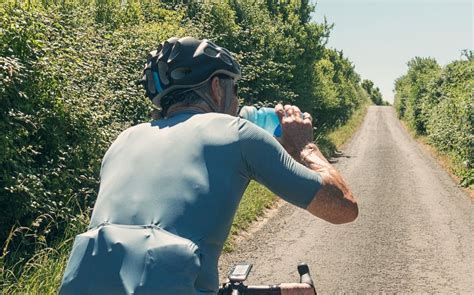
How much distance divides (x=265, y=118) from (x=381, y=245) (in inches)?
272

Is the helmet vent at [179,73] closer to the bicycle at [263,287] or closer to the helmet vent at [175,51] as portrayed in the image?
the helmet vent at [175,51]

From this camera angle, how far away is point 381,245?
852cm

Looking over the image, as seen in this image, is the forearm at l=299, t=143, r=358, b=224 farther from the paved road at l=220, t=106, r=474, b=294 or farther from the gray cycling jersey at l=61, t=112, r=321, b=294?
the paved road at l=220, t=106, r=474, b=294

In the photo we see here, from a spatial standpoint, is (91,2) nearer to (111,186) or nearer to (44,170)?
(44,170)

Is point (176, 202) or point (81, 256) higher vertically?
point (176, 202)

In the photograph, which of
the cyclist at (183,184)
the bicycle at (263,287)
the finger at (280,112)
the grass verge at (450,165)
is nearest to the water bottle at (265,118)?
the finger at (280,112)

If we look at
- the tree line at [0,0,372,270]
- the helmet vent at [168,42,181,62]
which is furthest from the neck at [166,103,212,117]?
the tree line at [0,0,372,270]

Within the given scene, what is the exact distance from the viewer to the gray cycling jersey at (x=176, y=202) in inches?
60.3

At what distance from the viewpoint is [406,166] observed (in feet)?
63.4

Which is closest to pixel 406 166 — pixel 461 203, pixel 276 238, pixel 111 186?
pixel 461 203

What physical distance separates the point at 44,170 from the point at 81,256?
4563mm

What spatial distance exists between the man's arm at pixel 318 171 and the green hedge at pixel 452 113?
1503 centimetres

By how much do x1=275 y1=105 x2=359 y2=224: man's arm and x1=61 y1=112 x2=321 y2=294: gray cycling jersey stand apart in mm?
55

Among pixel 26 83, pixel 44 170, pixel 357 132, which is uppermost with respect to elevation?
pixel 26 83
